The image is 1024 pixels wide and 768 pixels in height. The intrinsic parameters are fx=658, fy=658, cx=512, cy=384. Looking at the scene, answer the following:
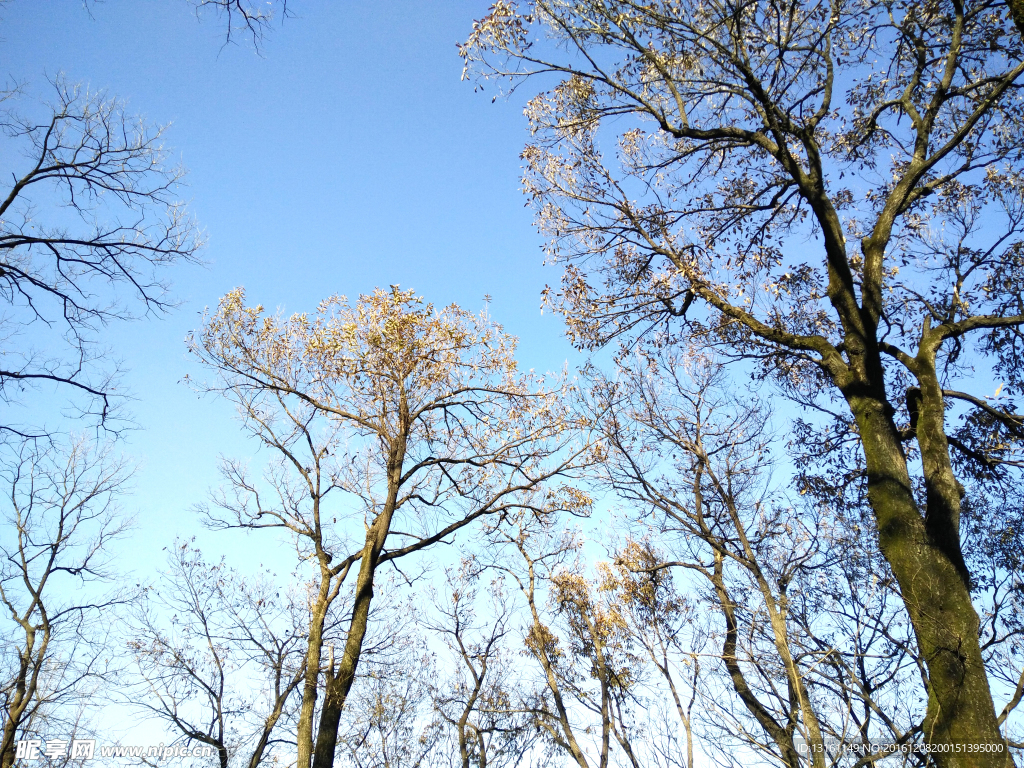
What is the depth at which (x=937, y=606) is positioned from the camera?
4.35m

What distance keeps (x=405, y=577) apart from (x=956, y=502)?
731cm

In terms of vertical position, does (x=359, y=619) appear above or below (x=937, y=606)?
above

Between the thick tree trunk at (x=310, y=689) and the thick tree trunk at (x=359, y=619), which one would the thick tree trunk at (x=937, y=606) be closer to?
the thick tree trunk at (x=359, y=619)

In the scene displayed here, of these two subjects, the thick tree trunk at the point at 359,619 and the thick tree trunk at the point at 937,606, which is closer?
the thick tree trunk at the point at 937,606

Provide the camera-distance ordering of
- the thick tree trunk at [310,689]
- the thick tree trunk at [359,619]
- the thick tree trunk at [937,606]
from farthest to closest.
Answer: the thick tree trunk at [310,689] → the thick tree trunk at [359,619] → the thick tree trunk at [937,606]

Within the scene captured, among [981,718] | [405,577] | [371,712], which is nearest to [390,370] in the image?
[405,577]

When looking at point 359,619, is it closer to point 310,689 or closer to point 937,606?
point 310,689

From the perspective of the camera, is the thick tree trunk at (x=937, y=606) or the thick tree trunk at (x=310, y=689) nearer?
the thick tree trunk at (x=937, y=606)

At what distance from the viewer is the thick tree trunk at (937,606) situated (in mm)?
3996

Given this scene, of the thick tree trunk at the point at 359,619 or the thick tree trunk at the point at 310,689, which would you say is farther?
the thick tree trunk at the point at 310,689

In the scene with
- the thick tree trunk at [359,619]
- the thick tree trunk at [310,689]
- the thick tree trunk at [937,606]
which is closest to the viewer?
the thick tree trunk at [937,606]

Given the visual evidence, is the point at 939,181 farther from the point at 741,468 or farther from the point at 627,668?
the point at 627,668

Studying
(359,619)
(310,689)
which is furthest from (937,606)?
(310,689)

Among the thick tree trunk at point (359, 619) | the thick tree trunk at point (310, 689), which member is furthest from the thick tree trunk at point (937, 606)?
the thick tree trunk at point (310, 689)
